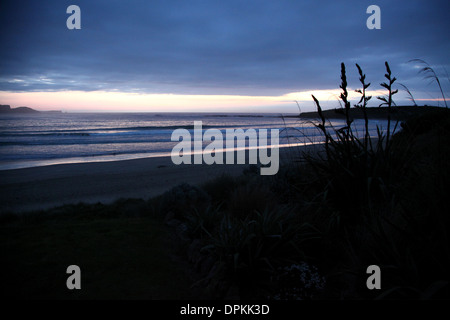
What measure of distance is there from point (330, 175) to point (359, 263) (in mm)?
1585

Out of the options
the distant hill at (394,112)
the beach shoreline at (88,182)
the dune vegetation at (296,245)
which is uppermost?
the distant hill at (394,112)

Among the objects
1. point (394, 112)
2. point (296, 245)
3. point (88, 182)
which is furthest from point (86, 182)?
point (394, 112)

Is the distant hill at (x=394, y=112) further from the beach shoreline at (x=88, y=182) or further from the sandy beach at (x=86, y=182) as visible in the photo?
the sandy beach at (x=86, y=182)

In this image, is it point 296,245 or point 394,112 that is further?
point 394,112

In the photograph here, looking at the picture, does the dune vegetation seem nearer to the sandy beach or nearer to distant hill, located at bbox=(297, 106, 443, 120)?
distant hill, located at bbox=(297, 106, 443, 120)

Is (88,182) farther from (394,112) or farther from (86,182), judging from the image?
(394,112)

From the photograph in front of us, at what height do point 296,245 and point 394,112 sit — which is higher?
point 394,112

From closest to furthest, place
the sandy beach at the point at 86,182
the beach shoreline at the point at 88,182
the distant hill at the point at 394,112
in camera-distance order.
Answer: the distant hill at the point at 394,112
the beach shoreline at the point at 88,182
the sandy beach at the point at 86,182

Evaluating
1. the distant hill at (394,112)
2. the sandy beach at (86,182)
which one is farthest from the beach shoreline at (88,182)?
the distant hill at (394,112)

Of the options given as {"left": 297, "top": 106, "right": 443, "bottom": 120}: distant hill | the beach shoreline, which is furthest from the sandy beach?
{"left": 297, "top": 106, "right": 443, "bottom": 120}: distant hill

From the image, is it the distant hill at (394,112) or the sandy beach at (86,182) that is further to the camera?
the sandy beach at (86,182)

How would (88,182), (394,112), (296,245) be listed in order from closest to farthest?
(296,245), (394,112), (88,182)

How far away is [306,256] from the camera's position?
114 inches
